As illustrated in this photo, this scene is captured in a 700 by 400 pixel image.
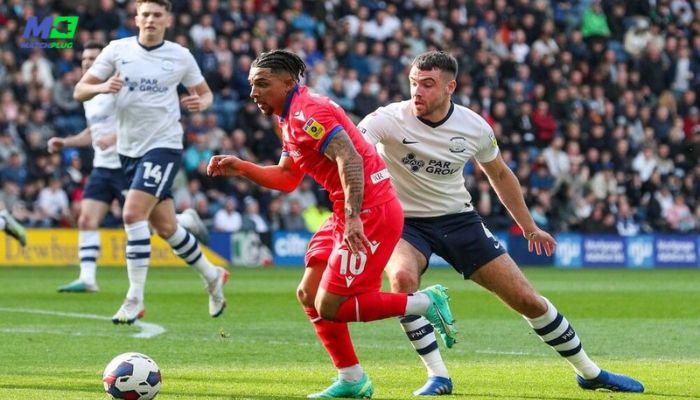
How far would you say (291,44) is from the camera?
28250mm

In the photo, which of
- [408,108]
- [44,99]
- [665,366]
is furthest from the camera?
[44,99]

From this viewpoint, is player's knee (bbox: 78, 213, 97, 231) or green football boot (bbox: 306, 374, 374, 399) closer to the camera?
green football boot (bbox: 306, 374, 374, 399)

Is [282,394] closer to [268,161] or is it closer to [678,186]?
[268,161]

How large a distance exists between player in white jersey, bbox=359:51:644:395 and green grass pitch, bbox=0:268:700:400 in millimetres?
310

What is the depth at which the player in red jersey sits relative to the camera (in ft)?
25.5

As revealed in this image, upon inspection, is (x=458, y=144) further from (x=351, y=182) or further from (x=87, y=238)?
(x=87, y=238)

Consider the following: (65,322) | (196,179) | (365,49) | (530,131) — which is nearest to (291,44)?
(365,49)

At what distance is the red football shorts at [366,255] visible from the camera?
7.92 meters

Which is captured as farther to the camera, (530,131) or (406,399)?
(530,131)

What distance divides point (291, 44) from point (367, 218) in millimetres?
20559

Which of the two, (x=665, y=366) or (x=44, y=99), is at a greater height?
(x=665, y=366)

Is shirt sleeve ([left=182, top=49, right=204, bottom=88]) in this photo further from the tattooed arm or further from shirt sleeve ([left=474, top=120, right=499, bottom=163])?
the tattooed arm

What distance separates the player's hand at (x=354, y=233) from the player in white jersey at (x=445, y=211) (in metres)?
0.84

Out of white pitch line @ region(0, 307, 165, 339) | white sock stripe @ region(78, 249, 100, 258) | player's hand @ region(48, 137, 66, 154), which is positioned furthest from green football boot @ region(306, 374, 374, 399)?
white sock stripe @ region(78, 249, 100, 258)
